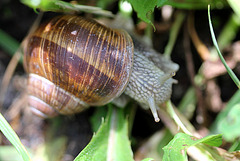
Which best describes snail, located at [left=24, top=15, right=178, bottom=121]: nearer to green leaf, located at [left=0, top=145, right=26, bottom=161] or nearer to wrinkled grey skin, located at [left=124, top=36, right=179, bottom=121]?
wrinkled grey skin, located at [left=124, top=36, right=179, bottom=121]

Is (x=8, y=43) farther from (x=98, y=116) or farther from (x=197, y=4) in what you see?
(x=197, y=4)


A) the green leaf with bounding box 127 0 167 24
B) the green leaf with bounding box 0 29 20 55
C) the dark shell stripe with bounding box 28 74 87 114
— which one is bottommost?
the dark shell stripe with bounding box 28 74 87 114

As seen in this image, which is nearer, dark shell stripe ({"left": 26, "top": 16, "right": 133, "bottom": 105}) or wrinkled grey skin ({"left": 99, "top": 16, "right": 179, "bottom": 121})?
dark shell stripe ({"left": 26, "top": 16, "right": 133, "bottom": 105})

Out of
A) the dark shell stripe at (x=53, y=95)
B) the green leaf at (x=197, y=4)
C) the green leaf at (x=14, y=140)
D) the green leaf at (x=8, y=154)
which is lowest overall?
the green leaf at (x=8, y=154)

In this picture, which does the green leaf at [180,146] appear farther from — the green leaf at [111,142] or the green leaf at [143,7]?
the green leaf at [143,7]

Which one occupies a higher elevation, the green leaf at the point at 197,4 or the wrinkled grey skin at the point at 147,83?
the green leaf at the point at 197,4

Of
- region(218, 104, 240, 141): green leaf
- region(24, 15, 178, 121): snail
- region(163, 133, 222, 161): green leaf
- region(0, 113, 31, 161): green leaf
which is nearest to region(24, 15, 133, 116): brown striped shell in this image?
region(24, 15, 178, 121): snail

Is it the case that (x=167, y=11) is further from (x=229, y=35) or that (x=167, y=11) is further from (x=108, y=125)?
(x=108, y=125)

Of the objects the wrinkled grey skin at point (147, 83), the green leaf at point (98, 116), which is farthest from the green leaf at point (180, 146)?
the green leaf at point (98, 116)
